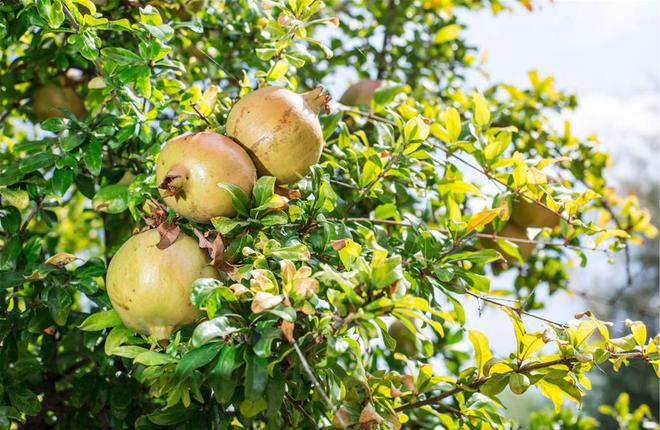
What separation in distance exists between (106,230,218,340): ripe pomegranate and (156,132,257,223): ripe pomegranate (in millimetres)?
61

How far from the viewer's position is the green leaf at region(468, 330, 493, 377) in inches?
46.8

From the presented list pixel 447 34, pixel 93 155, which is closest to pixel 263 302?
pixel 93 155

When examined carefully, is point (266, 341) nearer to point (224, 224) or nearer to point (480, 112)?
point (224, 224)

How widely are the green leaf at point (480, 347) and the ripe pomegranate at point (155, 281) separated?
49 cm

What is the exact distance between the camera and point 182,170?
1.02 metres

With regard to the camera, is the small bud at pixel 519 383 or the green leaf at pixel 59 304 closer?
the small bud at pixel 519 383

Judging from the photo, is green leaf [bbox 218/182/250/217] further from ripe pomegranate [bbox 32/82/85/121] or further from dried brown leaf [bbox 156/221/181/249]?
ripe pomegranate [bbox 32/82/85/121]

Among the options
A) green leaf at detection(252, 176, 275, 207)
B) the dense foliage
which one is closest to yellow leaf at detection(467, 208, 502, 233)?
the dense foliage

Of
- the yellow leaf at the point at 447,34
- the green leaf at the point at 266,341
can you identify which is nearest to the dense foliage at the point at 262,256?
the green leaf at the point at 266,341

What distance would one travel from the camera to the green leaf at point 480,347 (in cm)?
119

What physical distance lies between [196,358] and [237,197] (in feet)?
0.85

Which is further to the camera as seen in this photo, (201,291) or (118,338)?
(118,338)

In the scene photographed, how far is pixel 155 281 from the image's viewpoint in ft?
3.22

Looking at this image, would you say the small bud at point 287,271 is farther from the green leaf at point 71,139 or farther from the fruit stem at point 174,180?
the green leaf at point 71,139
